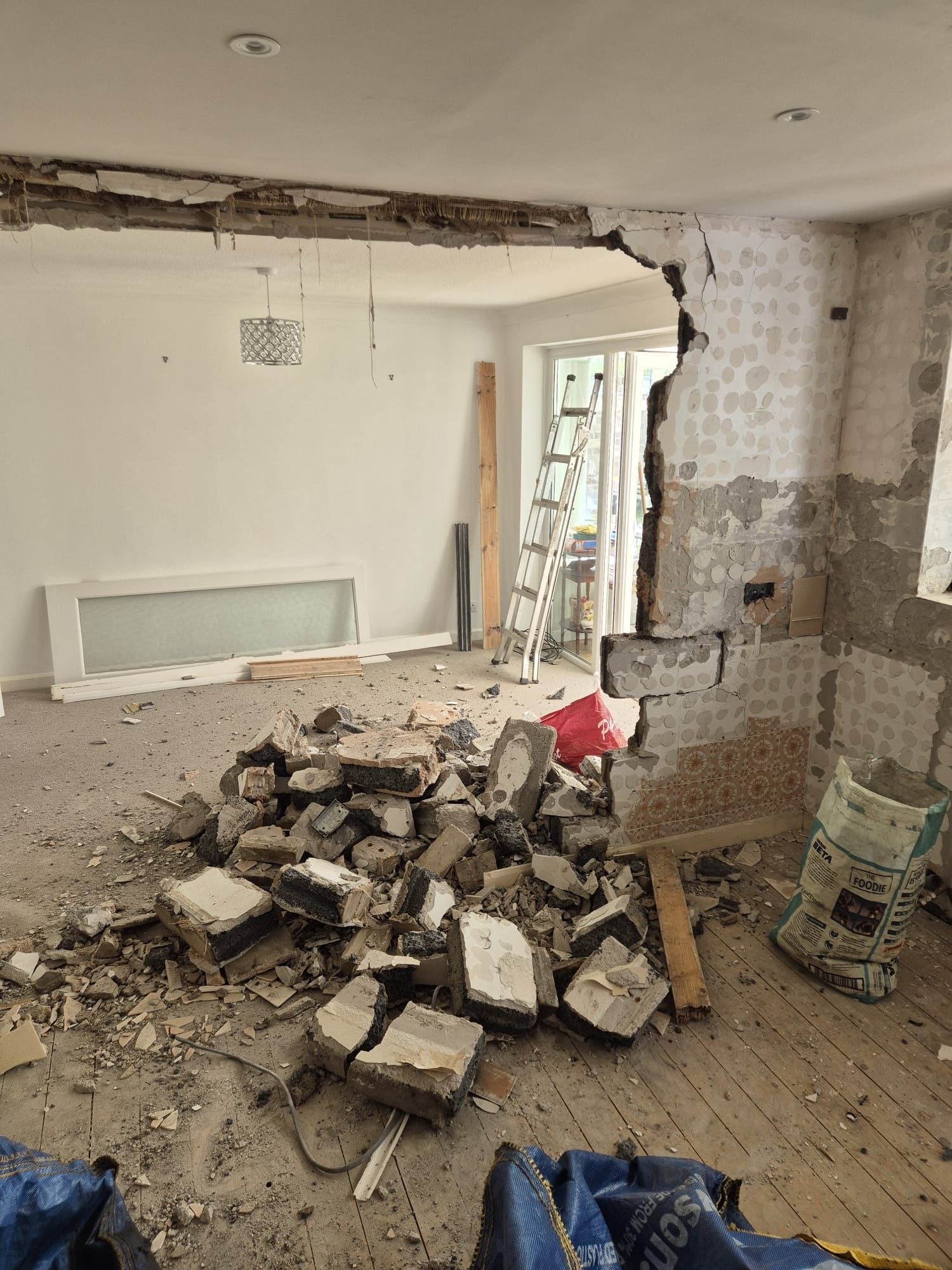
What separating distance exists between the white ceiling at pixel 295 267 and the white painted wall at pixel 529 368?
0.14m

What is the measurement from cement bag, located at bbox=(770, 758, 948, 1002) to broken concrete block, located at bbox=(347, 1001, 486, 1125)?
3.99ft

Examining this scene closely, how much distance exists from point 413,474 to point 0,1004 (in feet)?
16.0

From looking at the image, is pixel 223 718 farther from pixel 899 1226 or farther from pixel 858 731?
pixel 899 1226

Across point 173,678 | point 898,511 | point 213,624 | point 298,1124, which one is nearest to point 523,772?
point 298,1124

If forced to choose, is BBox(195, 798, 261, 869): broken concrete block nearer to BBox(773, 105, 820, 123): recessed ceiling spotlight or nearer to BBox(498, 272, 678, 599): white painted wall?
BBox(773, 105, 820, 123): recessed ceiling spotlight

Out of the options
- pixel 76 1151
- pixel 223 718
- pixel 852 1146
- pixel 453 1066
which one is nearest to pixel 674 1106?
pixel 852 1146

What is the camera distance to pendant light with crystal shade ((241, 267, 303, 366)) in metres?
4.84

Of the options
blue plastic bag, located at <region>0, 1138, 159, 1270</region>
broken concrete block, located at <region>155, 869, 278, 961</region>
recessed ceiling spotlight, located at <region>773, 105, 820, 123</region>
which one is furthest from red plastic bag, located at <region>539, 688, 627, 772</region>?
blue plastic bag, located at <region>0, 1138, 159, 1270</region>

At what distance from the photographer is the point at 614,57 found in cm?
157

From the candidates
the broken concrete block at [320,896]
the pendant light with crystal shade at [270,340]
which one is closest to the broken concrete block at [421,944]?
the broken concrete block at [320,896]

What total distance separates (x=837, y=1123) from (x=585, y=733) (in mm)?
2214

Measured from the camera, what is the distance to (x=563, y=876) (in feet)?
10.6

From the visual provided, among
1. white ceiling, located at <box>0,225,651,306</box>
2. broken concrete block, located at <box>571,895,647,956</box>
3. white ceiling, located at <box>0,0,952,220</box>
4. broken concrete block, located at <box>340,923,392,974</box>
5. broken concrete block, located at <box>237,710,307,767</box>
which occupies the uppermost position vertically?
white ceiling, located at <box>0,225,651,306</box>

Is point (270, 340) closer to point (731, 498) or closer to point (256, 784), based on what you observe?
point (256, 784)
